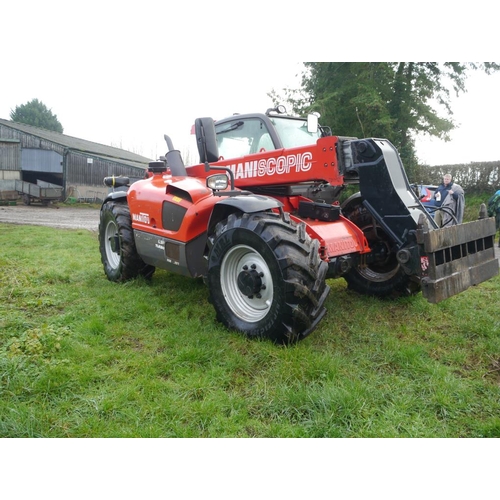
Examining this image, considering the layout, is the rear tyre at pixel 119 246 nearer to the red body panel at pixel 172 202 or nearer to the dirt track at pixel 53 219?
the red body panel at pixel 172 202

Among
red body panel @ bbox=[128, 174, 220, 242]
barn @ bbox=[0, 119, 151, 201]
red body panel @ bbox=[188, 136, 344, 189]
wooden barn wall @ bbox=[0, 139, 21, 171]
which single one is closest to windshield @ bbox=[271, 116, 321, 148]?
red body panel @ bbox=[188, 136, 344, 189]

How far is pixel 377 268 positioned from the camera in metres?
5.20

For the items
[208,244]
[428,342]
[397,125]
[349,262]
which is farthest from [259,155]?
[397,125]

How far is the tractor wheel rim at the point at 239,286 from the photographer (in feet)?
12.6

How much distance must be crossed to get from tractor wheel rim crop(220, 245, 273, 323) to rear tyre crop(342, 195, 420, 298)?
1321mm

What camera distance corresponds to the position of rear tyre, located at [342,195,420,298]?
192 inches

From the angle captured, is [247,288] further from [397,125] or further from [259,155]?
[397,125]

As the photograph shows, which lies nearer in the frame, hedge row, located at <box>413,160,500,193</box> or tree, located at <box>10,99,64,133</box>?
hedge row, located at <box>413,160,500,193</box>

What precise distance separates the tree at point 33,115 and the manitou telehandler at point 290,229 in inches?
2168

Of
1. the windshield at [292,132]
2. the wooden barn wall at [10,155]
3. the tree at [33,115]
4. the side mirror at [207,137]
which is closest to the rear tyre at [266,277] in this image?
the side mirror at [207,137]

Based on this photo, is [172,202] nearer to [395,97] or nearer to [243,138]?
[243,138]

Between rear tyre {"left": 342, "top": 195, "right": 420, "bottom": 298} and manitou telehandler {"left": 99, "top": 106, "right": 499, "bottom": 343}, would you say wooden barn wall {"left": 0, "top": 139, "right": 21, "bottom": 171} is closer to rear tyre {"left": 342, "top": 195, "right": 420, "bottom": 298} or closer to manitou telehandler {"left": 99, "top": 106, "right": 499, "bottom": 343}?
manitou telehandler {"left": 99, "top": 106, "right": 499, "bottom": 343}

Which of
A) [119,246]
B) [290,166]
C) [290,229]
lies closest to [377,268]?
[290,166]

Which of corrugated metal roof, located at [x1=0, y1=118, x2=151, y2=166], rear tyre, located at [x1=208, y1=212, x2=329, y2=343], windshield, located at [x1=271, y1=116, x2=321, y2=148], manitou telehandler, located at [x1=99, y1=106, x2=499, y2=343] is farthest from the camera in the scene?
corrugated metal roof, located at [x1=0, y1=118, x2=151, y2=166]
